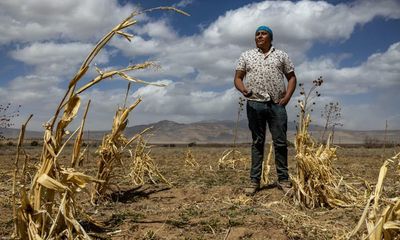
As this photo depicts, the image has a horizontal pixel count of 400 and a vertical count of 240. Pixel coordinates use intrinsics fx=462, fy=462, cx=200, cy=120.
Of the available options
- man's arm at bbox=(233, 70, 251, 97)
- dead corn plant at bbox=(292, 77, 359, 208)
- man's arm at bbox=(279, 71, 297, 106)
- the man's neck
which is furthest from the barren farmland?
the man's neck

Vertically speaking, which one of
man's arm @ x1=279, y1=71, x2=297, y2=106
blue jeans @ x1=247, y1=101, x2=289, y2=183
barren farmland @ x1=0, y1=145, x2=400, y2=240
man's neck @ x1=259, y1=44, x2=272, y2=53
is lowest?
barren farmland @ x1=0, y1=145, x2=400, y2=240

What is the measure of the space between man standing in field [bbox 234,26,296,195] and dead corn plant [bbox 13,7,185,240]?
2.13m

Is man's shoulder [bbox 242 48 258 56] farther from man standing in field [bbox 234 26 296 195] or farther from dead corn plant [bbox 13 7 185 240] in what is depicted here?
dead corn plant [bbox 13 7 185 240]

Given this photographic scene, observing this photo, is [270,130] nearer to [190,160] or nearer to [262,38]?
[262,38]

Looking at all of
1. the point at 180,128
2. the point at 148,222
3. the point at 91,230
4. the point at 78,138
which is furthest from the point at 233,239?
the point at 180,128

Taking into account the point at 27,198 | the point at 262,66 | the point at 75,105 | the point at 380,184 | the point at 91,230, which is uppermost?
the point at 262,66

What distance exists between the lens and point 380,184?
2.39 meters

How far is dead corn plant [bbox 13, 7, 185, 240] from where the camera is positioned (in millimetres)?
2594

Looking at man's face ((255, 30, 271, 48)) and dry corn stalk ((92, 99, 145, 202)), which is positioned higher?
man's face ((255, 30, 271, 48))

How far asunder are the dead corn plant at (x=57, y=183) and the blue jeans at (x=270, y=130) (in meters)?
2.16

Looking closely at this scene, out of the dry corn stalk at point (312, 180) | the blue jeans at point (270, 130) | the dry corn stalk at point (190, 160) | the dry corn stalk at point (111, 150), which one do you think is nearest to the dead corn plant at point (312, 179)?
the dry corn stalk at point (312, 180)

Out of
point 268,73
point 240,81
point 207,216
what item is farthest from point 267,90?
point 207,216

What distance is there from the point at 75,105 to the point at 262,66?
240 centimetres

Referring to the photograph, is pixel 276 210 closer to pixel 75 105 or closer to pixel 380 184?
pixel 380 184
